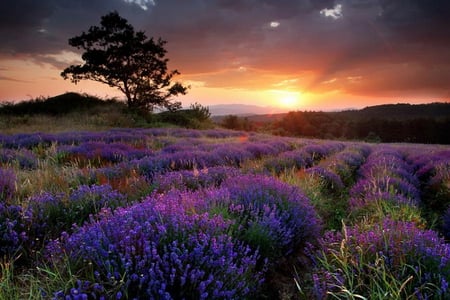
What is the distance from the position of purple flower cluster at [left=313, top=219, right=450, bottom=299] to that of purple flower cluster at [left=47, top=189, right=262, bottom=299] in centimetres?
56

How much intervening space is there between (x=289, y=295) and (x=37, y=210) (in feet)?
7.49

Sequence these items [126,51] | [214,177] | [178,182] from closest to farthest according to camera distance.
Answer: [178,182] < [214,177] < [126,51]

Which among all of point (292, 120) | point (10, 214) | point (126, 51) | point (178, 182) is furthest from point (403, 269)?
point (292, 120)

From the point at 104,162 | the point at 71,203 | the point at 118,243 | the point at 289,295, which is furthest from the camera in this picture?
the point at 104,162

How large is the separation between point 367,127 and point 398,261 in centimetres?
6209

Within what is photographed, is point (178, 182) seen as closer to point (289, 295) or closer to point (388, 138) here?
point (289, 295)

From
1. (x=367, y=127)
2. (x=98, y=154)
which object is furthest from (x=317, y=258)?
(x=367, y=127)

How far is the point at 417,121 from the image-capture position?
5375 centimetres

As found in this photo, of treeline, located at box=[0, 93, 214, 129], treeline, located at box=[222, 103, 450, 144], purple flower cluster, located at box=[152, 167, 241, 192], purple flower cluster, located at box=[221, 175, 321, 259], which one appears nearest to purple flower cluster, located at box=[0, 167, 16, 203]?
purple flower cluster, located at box=[152, 167, 241, 192]

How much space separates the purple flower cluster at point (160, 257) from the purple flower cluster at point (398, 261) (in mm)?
557

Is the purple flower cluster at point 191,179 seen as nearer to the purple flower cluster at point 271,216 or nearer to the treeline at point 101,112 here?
the purple flower cluster at point 271,216

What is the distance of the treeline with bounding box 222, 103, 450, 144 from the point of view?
50.2m

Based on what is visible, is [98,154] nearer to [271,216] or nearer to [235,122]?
[271,216]

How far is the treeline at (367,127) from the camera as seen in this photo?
50250 millimetres
